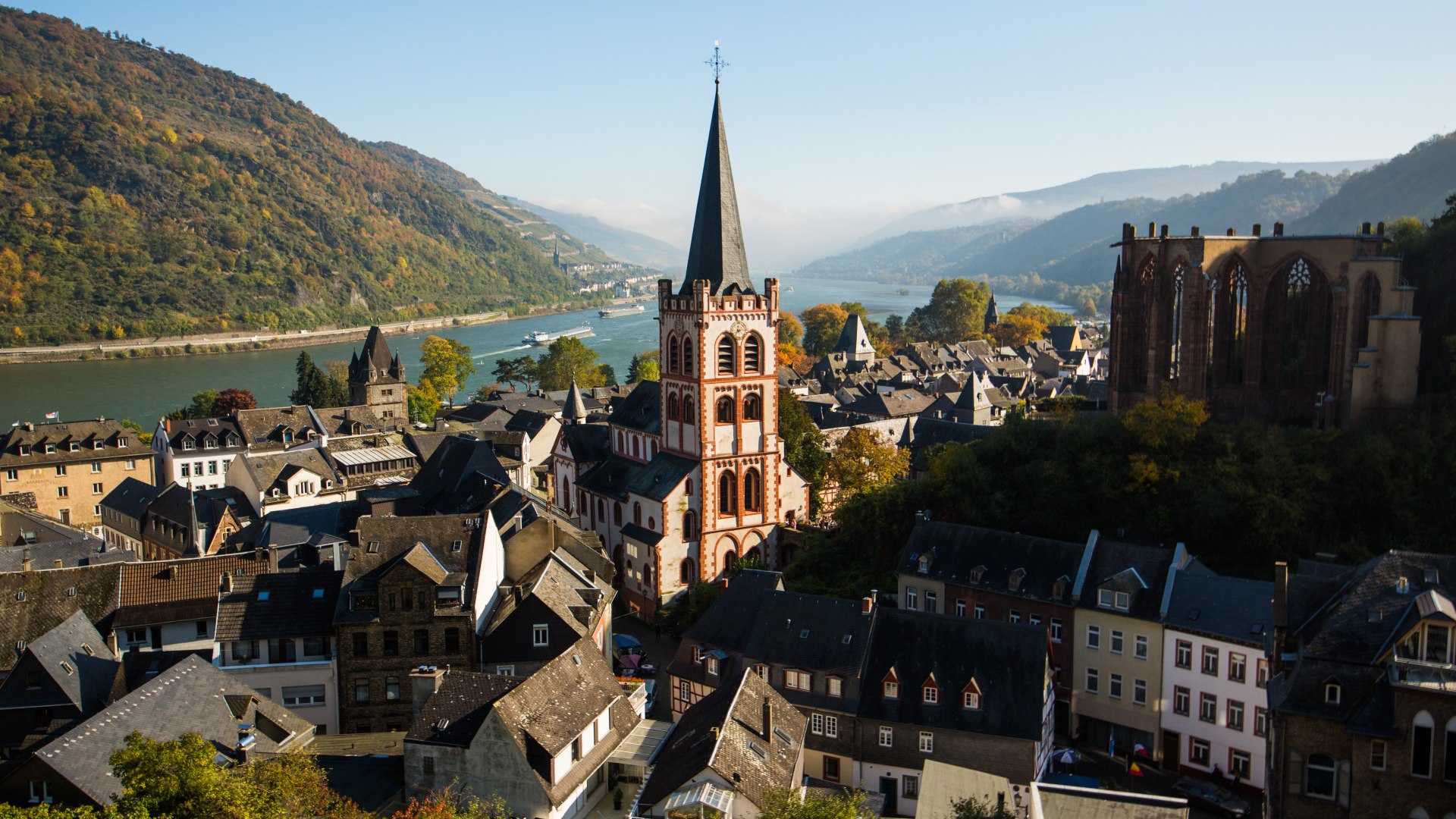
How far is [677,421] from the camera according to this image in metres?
49.6

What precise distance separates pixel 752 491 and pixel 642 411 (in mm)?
7809

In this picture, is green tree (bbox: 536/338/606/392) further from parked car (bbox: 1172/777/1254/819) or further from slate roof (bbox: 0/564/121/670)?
parked car (bbox: 1172/777/1254/819)

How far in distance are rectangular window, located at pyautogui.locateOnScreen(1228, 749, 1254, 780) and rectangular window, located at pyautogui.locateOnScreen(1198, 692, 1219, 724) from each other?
3.14 feet

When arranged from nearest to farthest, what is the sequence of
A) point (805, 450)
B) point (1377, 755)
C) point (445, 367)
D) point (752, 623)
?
point (1377, 755) → point (752, 623) → point (805, 450) → point (445, 367)

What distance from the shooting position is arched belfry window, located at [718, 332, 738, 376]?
158ft

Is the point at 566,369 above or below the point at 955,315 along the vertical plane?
below

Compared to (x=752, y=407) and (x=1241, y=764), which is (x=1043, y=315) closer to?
(x=752, y=407)

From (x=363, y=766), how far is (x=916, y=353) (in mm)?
92847

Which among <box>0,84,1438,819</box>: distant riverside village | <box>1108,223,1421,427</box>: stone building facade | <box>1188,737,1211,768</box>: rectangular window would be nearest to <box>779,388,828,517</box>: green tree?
<box>0,84,1438,819</box>: distant riverside village

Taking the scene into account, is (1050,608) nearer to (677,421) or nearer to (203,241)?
(677,421)

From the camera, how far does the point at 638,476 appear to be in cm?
5091

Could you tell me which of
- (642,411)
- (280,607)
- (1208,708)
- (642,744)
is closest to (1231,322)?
(1208,708)

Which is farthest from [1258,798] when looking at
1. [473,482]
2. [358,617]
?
Result: [473,482]

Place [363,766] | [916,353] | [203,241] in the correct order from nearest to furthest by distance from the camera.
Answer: [363,766]
[916,353]
[203,241]
